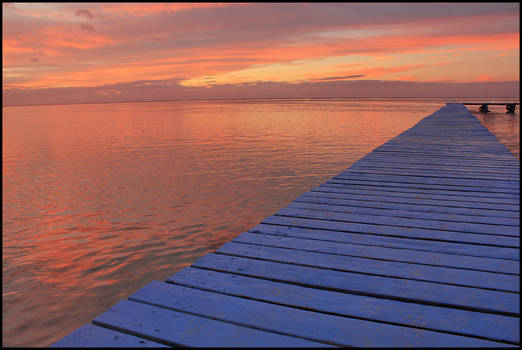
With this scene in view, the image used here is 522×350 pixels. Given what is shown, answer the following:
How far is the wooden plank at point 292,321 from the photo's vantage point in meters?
1.89

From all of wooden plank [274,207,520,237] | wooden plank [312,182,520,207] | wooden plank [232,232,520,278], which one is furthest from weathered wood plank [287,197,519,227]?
wooden plank [232,232,520,278]

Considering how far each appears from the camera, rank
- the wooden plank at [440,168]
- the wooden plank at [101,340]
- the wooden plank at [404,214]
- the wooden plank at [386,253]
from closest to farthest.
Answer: the wooden plank at [101,340] → the wooden plank at [386,253] → the wooden plank at [404,214] → the wooden plank at [440,168]

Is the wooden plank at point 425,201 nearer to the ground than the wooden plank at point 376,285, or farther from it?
farther from it

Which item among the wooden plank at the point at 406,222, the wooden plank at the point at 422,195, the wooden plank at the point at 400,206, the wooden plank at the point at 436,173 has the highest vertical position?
the wooden plank at the point at 436,173

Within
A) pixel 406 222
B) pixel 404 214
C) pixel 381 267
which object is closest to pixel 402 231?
pixel 406 222

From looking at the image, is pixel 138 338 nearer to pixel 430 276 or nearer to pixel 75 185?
pixel 430 276

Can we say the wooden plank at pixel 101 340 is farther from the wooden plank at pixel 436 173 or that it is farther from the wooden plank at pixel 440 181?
the wooden plank at pixel 436 173

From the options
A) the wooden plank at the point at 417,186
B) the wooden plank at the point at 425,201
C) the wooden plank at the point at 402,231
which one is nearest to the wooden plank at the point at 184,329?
the wooden plank at the point at 402,231

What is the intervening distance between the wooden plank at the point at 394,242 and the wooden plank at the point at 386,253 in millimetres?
67

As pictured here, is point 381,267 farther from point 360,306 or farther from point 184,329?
point 184,329

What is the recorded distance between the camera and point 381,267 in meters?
2.75

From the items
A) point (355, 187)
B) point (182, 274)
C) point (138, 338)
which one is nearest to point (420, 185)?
point (355, 187)

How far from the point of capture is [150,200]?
31.7 ft

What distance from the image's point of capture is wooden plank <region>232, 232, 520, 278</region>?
2754 mm
